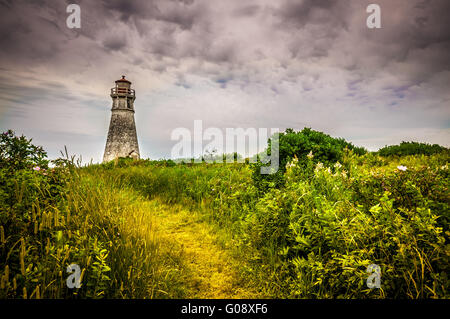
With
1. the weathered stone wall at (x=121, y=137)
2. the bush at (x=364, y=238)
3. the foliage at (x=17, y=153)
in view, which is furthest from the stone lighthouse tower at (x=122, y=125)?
the bush at (x=364, y=238)

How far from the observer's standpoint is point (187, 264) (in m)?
3.46

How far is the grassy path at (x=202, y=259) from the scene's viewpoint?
289 centimetres

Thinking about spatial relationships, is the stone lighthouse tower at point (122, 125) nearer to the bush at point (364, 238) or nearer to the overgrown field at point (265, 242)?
the overgrown field at point (265, 242)

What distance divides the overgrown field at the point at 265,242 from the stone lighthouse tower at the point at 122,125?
25.9 meters

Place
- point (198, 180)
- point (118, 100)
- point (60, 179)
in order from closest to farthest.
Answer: point (60, 179), point (198, 180), point (118, 100)

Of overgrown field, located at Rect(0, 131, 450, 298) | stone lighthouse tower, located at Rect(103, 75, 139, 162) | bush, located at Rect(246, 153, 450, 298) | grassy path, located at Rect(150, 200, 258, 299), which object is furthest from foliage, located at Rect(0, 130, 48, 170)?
stone lighthouse tower, located at Rect(103, 75, 139, 162)

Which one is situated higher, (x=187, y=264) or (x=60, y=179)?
(x=60, y=179)

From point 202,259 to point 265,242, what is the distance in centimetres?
112

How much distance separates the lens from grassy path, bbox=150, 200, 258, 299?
114 inches

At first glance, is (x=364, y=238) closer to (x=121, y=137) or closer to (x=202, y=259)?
(x=202, y=259)

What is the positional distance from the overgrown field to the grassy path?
0.09m
